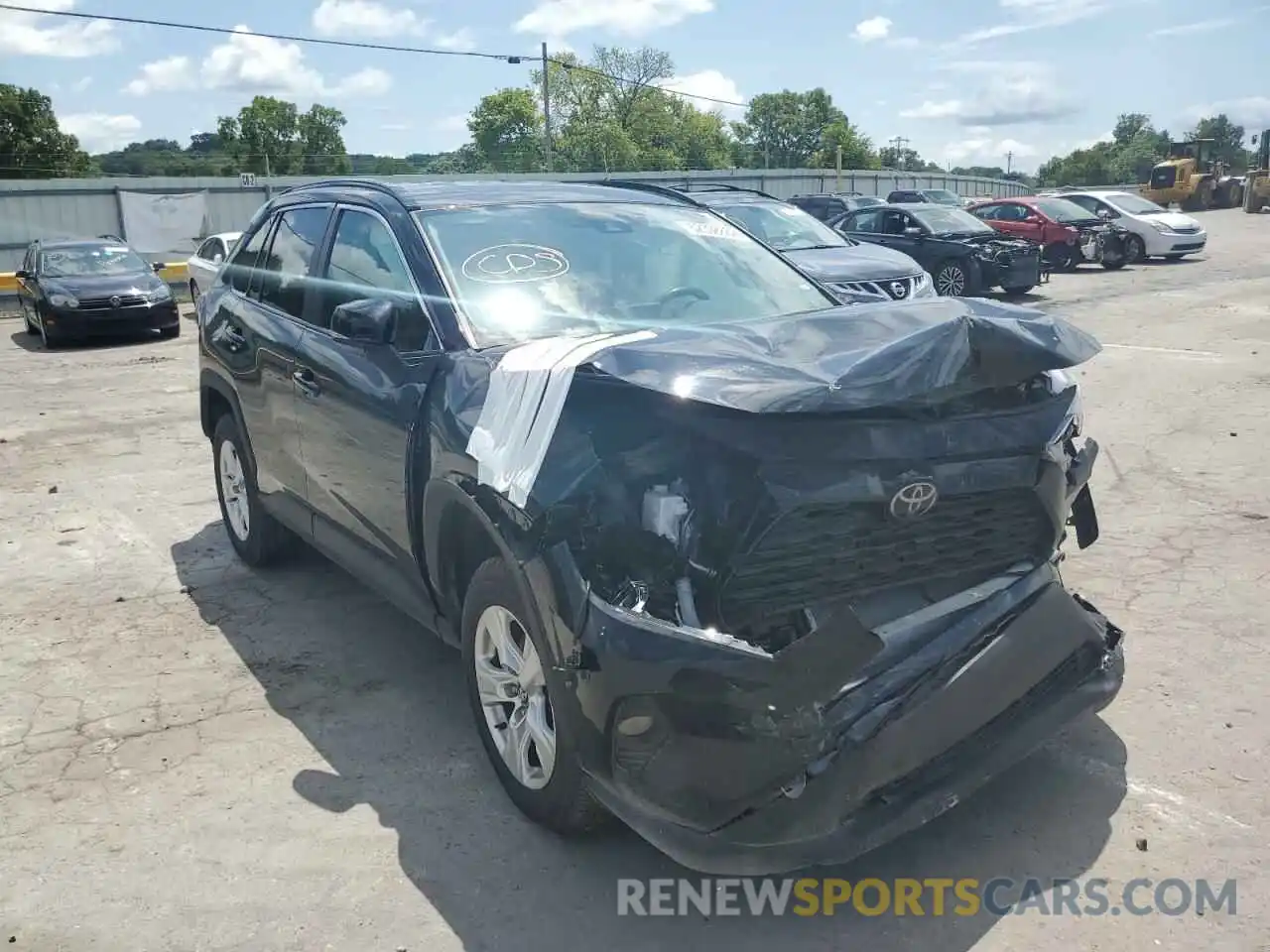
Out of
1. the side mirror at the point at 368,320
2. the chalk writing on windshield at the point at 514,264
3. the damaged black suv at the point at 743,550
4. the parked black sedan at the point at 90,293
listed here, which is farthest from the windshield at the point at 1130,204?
the side mirror at the point at 368,320

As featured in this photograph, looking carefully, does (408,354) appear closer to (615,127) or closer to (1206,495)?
(1206,495)

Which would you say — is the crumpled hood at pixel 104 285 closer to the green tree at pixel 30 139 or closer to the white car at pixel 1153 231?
the white car at pixel 1153 231

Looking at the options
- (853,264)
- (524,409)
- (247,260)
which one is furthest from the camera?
(853,264)

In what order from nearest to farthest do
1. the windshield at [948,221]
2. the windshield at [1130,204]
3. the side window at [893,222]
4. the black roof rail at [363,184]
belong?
the black roof rail at [363,184]
the windshield at [948,221]
the side window at [893,222]
the windshield at [1130,204]

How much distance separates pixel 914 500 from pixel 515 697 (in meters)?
1.35

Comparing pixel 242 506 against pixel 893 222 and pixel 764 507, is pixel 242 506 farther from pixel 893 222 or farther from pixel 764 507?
pixel 893 222

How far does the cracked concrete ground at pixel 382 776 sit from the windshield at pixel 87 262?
430 inches

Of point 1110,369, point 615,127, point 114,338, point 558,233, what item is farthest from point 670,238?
point 615,127

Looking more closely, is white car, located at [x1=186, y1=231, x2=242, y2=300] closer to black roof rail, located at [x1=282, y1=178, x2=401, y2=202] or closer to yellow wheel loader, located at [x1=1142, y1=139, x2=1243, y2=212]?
black roof rail, located at [x1=282, y1=178, x2=401, y2=202]

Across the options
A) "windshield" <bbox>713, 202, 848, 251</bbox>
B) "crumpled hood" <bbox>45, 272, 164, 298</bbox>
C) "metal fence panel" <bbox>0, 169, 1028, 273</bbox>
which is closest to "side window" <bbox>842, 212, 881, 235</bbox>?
"metal fence panel" <bbox>0, 169, 1028, 273</bbox>

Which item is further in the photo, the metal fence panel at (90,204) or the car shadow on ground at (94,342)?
the metal fence panel at (90,204)

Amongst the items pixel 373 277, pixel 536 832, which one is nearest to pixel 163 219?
pixel 373 277

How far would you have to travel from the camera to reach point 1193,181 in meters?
42.4

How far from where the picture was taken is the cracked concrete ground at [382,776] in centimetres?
296
